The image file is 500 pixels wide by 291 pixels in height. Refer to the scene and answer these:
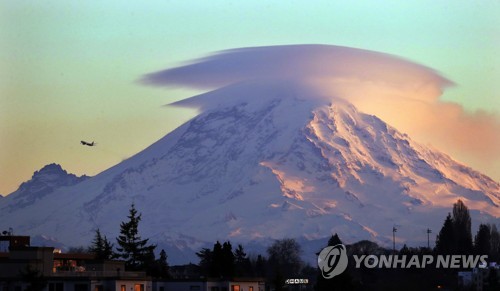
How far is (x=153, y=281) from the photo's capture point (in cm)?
10181

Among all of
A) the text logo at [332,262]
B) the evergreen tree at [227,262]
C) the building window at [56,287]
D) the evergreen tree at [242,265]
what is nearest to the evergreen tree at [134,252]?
the evergreen tree at [227,262]

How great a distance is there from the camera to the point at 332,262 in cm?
14775

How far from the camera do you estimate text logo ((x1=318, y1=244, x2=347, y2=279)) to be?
137 meters

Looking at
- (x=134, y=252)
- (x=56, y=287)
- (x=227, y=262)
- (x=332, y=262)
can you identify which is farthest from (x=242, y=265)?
(x=56, y=287)

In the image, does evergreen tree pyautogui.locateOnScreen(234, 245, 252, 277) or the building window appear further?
evergreen tree pyautogui.locateOnScreen(234, 245, 252, 277)

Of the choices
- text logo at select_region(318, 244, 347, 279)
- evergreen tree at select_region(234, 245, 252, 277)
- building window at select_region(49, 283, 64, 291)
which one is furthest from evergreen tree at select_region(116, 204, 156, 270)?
evergreen tree at select_region(234, 245, 252, 277)

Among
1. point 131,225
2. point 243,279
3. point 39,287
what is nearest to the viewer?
point 39,287

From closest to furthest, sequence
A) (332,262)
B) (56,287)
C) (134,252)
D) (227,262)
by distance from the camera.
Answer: (56,287), (227,262), (134,252), (332,262)

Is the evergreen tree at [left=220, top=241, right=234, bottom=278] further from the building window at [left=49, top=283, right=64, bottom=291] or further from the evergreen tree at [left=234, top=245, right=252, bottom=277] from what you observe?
the evergreen tree at [left=234, top=245, right=252, bottom=277]

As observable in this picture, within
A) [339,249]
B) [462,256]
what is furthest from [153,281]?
[462,256]

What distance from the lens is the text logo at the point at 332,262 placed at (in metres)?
137

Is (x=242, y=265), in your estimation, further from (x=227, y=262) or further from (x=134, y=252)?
(x=227, y=262)

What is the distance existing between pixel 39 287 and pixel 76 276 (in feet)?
31.7

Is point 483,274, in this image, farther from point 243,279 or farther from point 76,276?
point 76,276
